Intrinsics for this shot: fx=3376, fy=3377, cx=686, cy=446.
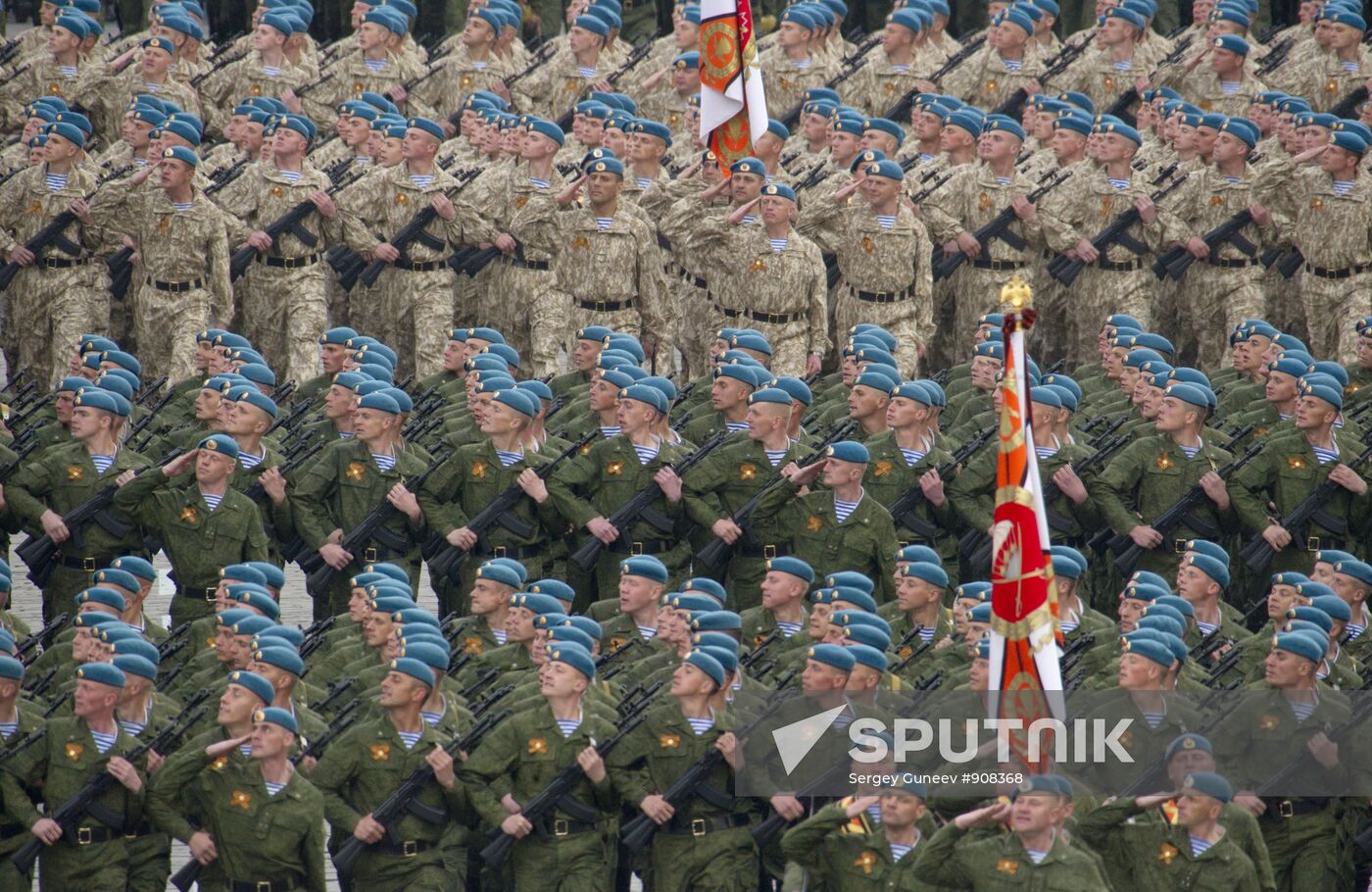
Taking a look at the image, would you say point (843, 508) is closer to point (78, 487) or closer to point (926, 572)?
point (926, 572)

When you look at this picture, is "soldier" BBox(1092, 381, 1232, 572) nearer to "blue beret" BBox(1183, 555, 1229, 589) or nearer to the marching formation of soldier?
the marching formation of soldier

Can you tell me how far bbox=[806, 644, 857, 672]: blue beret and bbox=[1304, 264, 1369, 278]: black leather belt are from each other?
8530mm

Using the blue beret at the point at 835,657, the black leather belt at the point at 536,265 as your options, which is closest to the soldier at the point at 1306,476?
the blue beret at the point at 835,657

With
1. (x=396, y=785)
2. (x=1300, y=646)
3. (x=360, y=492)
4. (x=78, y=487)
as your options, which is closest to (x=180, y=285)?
(x=78, y=487)

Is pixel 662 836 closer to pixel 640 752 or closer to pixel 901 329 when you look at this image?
pixel 640 752

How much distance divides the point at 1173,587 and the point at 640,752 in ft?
16.0

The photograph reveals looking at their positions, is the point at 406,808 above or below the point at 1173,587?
above

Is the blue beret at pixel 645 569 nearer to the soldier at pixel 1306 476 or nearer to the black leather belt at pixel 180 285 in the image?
the soldier at pixel 1306 476

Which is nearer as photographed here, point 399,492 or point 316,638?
point 316,638

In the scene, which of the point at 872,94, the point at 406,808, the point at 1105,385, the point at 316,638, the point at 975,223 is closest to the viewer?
the point at 406,808

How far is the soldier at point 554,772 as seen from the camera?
651 inches

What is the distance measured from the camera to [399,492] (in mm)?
19938

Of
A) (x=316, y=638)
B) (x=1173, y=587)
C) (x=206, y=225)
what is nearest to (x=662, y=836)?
(x=316, y=638)

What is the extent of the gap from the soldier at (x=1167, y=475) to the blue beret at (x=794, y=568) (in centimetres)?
250
